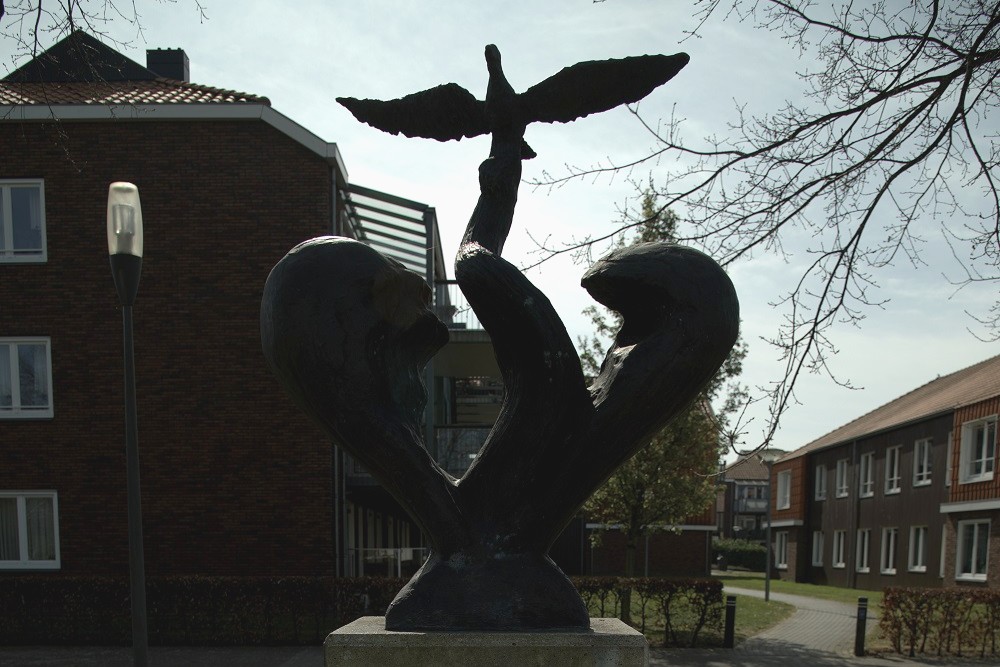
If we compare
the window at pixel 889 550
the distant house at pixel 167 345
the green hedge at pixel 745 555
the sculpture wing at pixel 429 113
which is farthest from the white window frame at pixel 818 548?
the sculpture wing at pixel 429 113

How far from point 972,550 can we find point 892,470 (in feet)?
21.2

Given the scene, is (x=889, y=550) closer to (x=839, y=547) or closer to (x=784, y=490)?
(x=839, y=547)

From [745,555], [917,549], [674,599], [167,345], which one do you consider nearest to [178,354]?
[167,345]

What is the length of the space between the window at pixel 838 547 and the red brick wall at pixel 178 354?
82.7 feet

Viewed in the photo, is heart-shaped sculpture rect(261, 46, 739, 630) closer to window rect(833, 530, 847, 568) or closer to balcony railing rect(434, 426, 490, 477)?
balcony railing rect(434, 426, 490, 477)

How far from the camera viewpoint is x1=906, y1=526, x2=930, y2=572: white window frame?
2667 cm

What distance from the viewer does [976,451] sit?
2405 centimetres

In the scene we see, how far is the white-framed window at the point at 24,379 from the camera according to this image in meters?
15.8

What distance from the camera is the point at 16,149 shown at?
15664 millimetres

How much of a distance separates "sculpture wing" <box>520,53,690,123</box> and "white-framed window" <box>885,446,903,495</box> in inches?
1154

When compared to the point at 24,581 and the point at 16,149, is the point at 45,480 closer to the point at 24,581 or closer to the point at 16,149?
the point at 24,581

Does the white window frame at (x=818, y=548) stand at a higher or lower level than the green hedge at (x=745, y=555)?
higher

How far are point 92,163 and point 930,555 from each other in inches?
984

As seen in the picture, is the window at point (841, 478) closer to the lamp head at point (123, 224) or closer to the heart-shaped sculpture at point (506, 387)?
the lamp head at point (123, 224)
